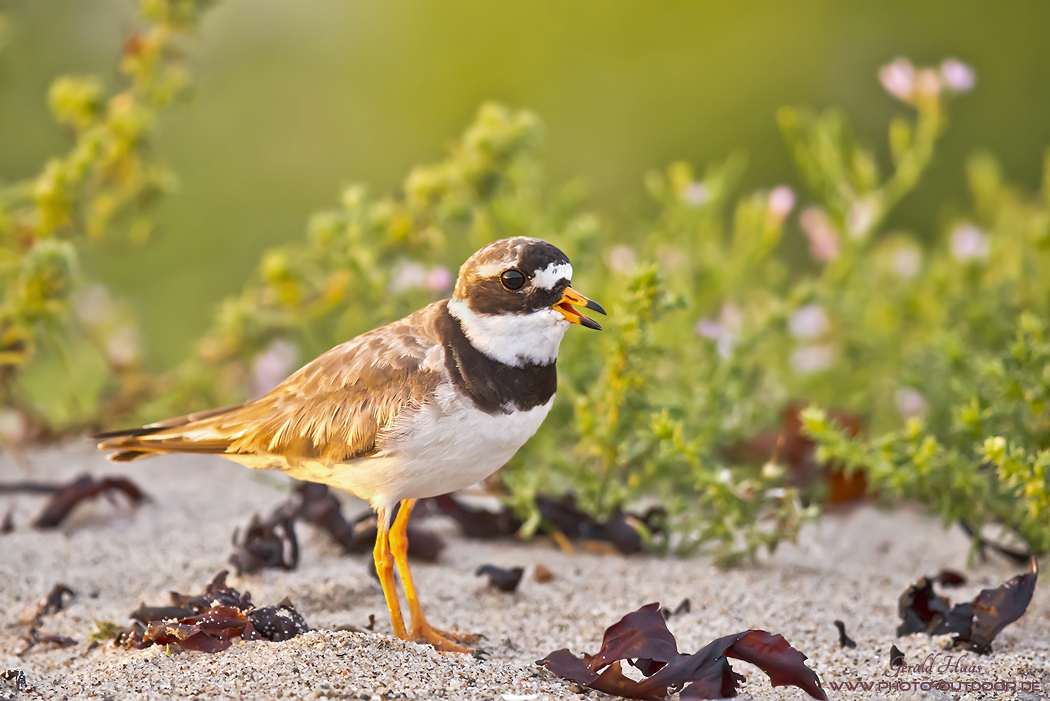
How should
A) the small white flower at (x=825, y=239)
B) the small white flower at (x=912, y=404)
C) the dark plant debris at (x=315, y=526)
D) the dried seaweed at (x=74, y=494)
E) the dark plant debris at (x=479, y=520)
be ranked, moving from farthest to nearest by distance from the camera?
the small white flower at (x=825, y=239) < the small white flower at (x=912, y=404) < the dark plant debris at (x=479, y=520) < the dried seaweed at (x=74, y=494) < the dark plant debris at (x=315, y=526)

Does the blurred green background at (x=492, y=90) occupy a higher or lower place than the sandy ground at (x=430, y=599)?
higher

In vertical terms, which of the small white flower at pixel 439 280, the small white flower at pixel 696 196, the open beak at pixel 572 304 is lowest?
the open beak at pixel 572 304

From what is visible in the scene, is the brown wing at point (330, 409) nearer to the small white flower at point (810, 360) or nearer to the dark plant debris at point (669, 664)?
the dark plant debris at point (669, 664)

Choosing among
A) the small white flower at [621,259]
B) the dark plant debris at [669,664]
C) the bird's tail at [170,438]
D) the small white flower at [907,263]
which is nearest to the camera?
the dark plant debris at [669,664]

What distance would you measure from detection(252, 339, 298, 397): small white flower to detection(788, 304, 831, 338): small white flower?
253 centimetres

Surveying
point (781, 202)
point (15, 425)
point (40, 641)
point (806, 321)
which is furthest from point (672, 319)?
point (15, 425)

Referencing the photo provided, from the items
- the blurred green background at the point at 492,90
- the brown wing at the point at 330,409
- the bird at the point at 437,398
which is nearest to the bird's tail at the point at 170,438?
the brown wing at the point at 330,409

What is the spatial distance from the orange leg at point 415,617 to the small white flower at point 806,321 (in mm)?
2446

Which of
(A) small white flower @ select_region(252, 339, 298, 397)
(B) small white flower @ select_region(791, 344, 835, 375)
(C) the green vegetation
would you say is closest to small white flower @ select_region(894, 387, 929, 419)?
(C) the green vegetation

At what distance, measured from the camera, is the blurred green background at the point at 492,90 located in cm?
920

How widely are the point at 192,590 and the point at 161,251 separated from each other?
638 centimetres

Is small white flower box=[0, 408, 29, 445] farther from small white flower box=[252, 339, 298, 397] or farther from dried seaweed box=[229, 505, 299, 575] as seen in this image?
dried seaweed box=[229, 505, 299, 575]

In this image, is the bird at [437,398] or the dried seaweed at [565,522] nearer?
the bird at [437,398]

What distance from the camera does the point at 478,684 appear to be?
2.64 m
